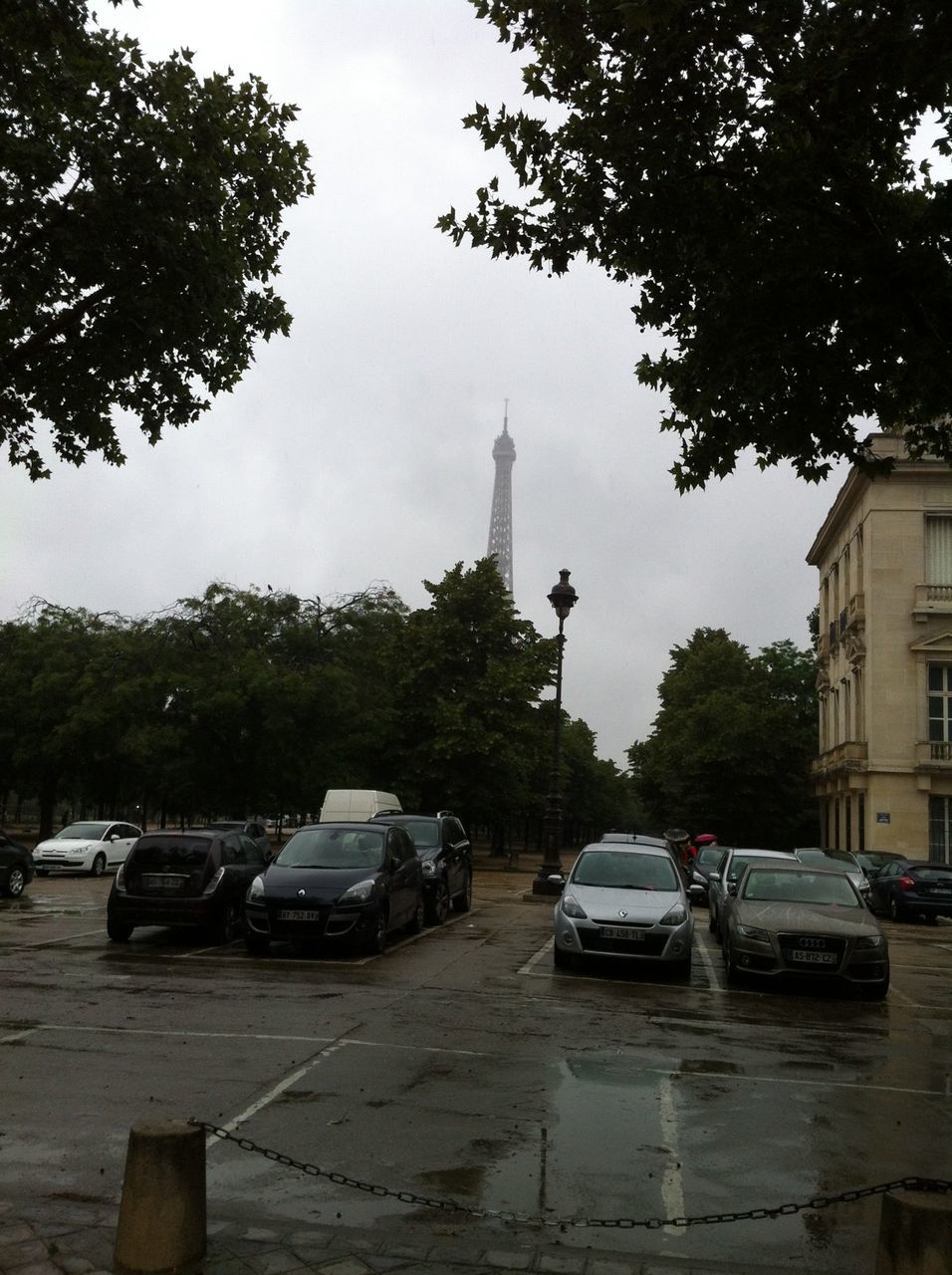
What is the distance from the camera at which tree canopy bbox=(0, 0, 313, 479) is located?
38.0ft

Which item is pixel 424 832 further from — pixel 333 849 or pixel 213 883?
pixel 213 883

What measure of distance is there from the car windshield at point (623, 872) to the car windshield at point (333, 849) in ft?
8.76

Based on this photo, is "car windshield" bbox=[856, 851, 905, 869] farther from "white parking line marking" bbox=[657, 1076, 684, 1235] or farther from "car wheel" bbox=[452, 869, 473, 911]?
"white parking line marking" bbox=[657, 1076, 684, 1235]

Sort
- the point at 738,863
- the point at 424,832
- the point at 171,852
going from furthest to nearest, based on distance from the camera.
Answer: the point at 424,832 → the point at 738,863 → the point at 171,852

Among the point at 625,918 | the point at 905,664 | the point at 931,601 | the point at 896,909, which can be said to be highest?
the point at 931,601

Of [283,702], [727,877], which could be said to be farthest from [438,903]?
[283,702]

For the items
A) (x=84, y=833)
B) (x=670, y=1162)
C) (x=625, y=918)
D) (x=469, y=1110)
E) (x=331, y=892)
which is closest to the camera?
(x=670, y=1162)

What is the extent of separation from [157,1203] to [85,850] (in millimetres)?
29671

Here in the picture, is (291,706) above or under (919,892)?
above

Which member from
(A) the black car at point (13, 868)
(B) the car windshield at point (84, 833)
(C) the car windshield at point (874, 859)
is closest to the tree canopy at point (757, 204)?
(A) the black car at point (13, 868)

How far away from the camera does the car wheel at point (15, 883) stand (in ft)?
75.6

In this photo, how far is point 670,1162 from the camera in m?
6.10

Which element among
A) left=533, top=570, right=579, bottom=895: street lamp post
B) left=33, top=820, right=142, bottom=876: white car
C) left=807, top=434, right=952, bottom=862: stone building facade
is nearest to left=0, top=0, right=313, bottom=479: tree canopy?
left=533, top=570, right=579, bottom=895: street lamp post

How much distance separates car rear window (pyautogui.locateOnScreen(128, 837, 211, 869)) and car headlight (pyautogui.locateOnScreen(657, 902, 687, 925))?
20.4 ft
